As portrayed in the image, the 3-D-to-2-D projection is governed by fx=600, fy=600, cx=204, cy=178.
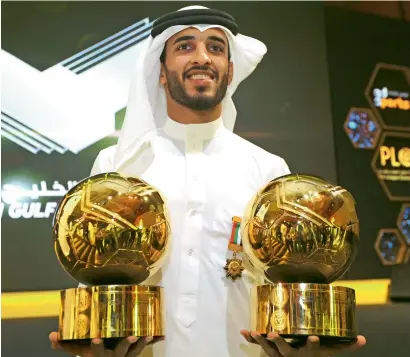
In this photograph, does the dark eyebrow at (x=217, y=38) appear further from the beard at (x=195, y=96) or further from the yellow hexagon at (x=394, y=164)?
the yellow hexagon at (x=394, y=164)

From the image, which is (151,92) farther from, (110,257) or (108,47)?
(108,47)

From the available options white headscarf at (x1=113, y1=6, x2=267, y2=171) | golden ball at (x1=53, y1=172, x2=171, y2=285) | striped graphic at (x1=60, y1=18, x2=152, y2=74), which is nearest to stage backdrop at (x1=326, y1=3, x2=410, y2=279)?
striped graphic at (x1=60, y1=18, x2=152, y2=74)

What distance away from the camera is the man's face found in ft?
4.85

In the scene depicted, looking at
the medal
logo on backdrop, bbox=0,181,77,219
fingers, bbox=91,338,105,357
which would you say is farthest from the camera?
logo on backdrop, bbox=0,181,77,219

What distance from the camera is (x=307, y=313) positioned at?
108cm

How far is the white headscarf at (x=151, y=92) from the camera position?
1.50 meters

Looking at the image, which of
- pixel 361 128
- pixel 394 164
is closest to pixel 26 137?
pixel 361 128

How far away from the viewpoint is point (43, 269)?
225cm

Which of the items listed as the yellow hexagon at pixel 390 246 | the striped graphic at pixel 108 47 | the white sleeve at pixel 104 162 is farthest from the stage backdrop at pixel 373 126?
the white sleeve at pixel 104 162

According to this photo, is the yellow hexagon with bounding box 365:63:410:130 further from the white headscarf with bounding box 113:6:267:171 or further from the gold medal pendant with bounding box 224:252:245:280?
the gold medal pendant with bounding box 224:252:245:280

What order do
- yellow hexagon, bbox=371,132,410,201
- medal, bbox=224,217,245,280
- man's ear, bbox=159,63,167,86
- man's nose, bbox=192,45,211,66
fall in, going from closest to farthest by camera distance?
medal, bbox=224,217,245,280
man's nose, bbox=192,45,211,66
man's ear, bbox=159,63,167,86
yellow hexagon, bbox=371,132,410,201

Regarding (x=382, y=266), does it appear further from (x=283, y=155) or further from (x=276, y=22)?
(x=276, y=22)

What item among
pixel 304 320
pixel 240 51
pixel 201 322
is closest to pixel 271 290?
pixel 304 320

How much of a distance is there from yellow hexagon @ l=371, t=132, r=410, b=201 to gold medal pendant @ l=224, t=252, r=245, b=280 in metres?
1.34
